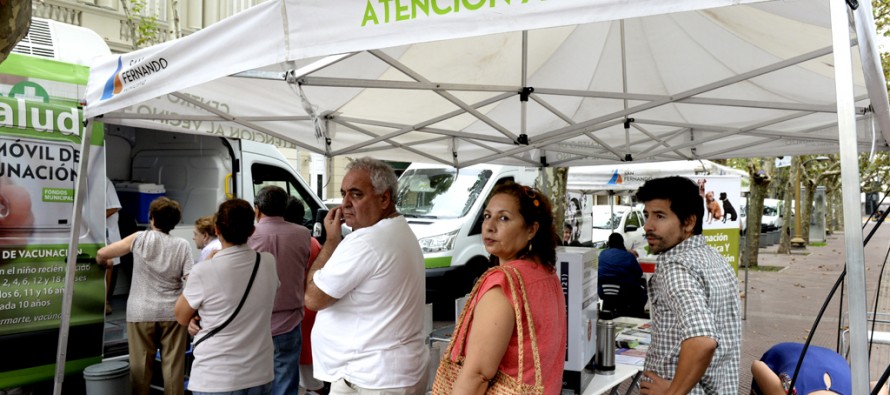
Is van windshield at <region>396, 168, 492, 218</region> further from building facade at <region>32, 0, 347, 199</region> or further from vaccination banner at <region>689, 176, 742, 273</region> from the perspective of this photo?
building facade at <region>32, 0, 347, 199</region>

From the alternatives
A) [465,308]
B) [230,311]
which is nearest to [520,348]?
[465,308]

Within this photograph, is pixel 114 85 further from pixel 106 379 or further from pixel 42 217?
pixel 106 379

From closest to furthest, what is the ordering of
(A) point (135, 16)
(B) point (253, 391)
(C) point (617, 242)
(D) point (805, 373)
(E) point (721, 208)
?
(D) point (805, 373) < (B) point (253, 391) < (C) point (617, 242) < (E) point (721, 208) < (A) point (135, 16)

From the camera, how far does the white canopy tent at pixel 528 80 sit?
84.9 inches

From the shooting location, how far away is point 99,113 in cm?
364

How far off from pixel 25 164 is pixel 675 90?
4.51m

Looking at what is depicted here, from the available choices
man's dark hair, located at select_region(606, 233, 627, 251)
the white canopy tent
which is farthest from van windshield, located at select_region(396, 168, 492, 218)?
the white canopy tent

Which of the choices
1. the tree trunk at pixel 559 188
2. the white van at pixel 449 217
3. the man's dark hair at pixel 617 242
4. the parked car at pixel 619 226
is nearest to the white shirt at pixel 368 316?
the man's dark hair at pixel 617 242

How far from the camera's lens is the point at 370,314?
2.85 m

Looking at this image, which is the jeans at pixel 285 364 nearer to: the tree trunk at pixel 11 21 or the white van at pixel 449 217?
the tree trunk at pixel 11 21

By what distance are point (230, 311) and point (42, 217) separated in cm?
185

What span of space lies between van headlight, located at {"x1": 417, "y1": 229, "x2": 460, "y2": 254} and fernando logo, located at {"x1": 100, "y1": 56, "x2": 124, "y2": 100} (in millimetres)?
6659

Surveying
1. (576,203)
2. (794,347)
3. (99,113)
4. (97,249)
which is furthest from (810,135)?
(576,203)

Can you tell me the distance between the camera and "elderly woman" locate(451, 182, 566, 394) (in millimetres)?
2064
